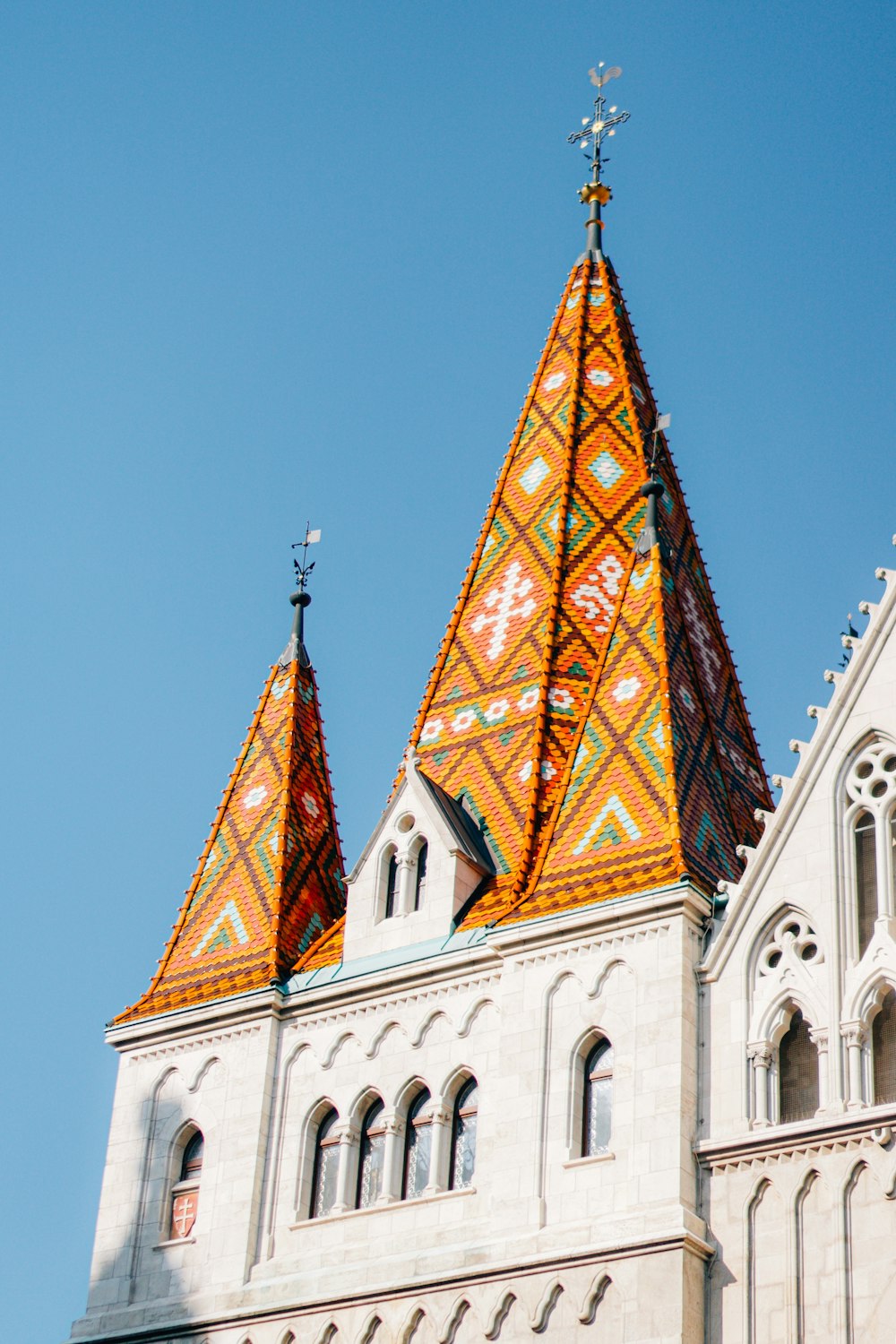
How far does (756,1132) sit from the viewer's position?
21516mm

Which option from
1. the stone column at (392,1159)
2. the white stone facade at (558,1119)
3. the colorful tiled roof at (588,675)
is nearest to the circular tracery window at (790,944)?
the white stone facade at (558,1119)

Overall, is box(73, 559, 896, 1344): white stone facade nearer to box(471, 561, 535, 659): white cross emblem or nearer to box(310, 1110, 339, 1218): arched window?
box(310, 1110, 339, 1218): arched window

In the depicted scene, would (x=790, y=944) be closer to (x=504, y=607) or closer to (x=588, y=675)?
(x=588, y=675)

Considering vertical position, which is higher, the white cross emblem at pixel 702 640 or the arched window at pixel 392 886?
the white cross emblem at pixel 702 640

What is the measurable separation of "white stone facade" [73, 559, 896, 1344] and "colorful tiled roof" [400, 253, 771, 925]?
0.74 m

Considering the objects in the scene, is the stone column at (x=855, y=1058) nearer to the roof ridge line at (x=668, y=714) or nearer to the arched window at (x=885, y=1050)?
the arched window at (x=885, y=1050)

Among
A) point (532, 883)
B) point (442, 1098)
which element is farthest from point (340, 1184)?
point (532, 883)

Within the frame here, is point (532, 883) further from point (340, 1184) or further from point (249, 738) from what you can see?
point (249, 738)

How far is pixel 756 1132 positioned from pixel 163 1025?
22.3ft

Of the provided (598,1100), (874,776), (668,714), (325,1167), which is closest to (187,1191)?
(325,1167)

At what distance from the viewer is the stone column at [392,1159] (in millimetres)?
23797

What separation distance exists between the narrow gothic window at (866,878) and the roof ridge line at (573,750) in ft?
10.3

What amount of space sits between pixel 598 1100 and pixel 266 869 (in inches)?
219

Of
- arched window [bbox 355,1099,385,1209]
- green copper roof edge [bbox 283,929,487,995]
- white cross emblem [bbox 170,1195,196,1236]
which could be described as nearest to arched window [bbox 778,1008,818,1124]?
green copper roof edge [bbox 283,929,487,995]
